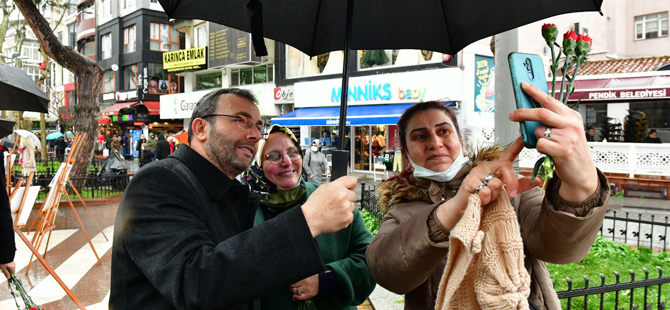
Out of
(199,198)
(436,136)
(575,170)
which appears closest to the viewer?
(575,170)

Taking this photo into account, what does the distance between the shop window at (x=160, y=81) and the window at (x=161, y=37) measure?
140 cm

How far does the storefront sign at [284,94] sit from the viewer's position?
23.1m

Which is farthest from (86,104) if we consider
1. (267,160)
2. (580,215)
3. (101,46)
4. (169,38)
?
(101,46)

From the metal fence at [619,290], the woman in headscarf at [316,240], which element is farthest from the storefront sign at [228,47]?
the woman in headscarf at [316,240]

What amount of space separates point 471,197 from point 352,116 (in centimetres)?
1754

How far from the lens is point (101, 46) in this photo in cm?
3850

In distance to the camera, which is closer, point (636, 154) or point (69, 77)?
point (636, 154)

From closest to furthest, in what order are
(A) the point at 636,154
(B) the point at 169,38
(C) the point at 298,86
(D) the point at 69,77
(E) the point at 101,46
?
1. (A) the point at 636,154
2. (C) the point at 298,86
3. (B) the point at 169,38
4. (E) the point at 101,46
5. (D) the point at 69,77

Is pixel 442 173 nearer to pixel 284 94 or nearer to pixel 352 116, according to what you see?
pixel 352 116

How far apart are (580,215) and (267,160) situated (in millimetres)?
2011

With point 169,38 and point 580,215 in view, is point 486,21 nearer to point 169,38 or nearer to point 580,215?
point 580,215

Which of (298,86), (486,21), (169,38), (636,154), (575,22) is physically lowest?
(636,154)

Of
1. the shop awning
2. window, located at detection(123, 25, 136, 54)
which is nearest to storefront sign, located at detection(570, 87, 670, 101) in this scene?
the shop awning

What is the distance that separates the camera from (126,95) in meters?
35.2
